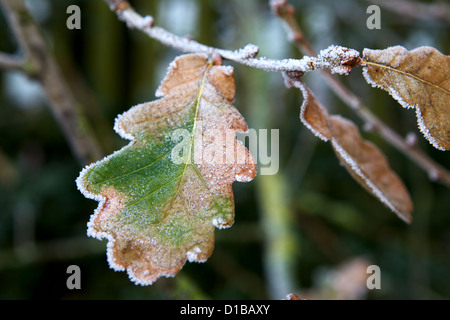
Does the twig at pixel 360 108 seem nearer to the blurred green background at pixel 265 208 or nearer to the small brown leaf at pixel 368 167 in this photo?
the small brown leaf at pixel 368 167

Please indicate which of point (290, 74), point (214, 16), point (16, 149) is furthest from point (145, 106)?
point (214, 16)

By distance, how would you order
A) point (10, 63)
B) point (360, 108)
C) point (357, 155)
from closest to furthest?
point (357, 155) → point (360, 108) → point (10, 63)

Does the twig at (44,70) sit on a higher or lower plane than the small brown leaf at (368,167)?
higher

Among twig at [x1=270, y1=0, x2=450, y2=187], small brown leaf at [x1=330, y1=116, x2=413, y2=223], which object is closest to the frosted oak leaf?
small brown leaf at [x1=330, y1=116, x2=413, y2=223]

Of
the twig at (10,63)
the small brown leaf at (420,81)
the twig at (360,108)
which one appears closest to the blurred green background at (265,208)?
the twig at (360,108)

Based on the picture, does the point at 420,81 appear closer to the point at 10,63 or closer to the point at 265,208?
the point at 10,63

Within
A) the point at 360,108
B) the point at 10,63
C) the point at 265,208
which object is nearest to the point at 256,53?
the point at 360,108
